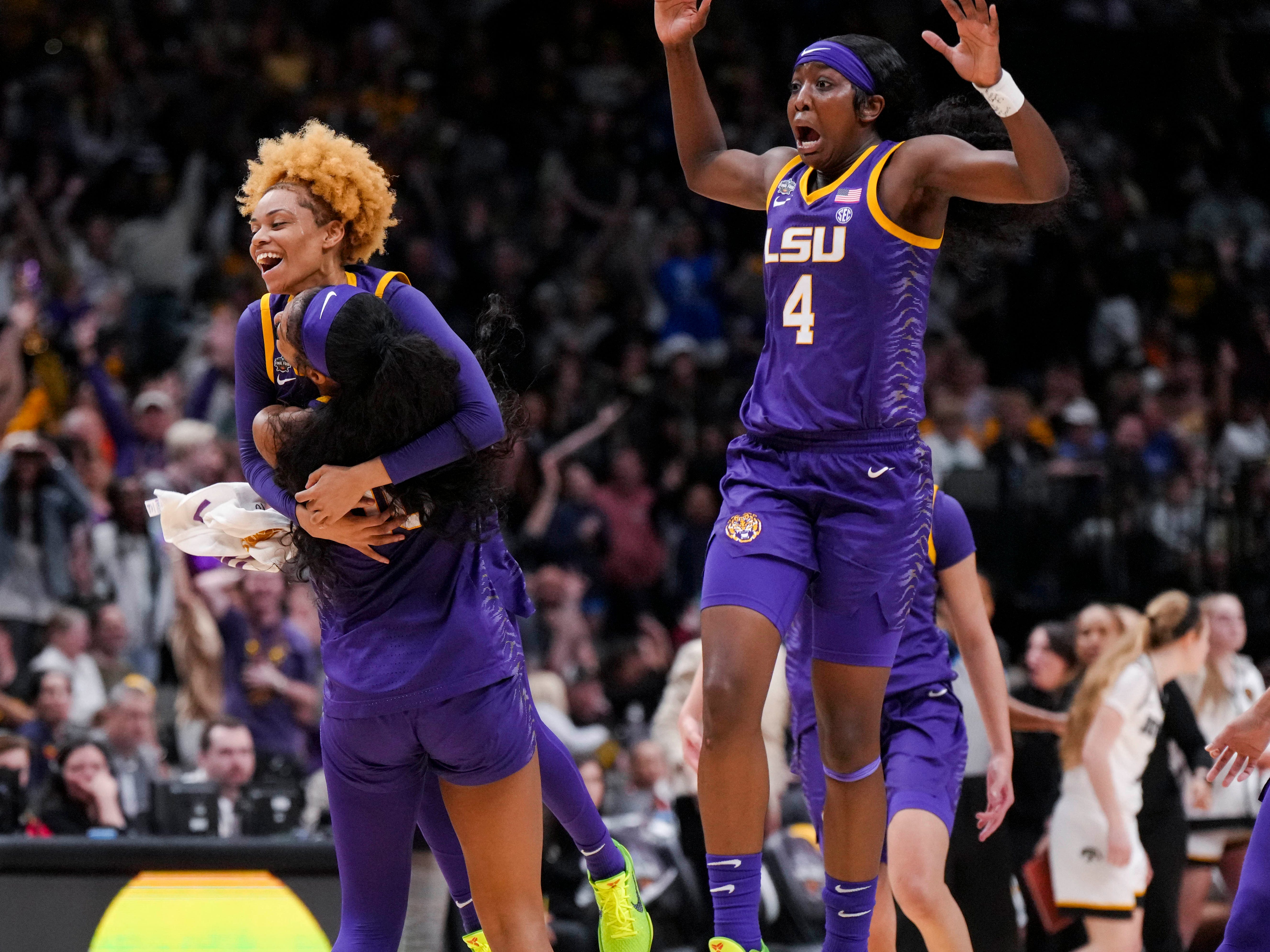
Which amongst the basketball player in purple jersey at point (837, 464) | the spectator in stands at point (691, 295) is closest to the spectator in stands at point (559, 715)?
the basketball player in purple jersey at point (837, 464)

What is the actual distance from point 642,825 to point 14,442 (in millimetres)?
4141

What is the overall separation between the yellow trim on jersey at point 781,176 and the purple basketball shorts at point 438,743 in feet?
4.95

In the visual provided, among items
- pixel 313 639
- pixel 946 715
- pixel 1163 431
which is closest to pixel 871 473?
pixel 946 715

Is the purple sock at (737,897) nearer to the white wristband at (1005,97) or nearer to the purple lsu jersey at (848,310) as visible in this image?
the purple lsu jersey at (848,310)

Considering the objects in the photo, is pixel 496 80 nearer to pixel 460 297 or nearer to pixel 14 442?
pixel 460 297

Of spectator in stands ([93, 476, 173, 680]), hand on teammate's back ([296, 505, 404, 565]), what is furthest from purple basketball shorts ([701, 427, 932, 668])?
spectator in stands ([93, 476, 173, 680])

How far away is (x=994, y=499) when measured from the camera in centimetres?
1053

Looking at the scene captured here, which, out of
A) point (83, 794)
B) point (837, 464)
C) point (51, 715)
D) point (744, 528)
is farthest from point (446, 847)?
point (51, 715)

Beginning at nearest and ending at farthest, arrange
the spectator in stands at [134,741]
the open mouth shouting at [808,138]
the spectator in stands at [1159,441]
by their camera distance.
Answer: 1. the open mouth shouting at [808,138]
2. the spectator in stands at [134,741]
3. the spectator in stands at [1159,441]

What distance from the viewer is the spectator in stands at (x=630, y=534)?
11328mm

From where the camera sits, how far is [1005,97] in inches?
157

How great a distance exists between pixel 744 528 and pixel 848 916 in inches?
42.0

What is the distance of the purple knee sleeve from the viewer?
4.41 meters

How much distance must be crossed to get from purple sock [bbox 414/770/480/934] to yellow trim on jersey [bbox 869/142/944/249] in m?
1.81
